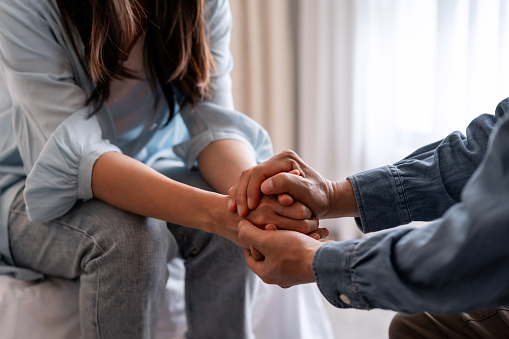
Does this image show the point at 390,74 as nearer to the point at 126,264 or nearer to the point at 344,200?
the point at 344,200

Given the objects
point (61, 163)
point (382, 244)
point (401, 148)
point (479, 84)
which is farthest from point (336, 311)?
point (382, 244)

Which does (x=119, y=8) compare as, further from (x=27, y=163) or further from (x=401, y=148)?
(x=401, y=148)

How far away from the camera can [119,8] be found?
109 centimetres

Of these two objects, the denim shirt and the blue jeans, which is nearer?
the denim shirt

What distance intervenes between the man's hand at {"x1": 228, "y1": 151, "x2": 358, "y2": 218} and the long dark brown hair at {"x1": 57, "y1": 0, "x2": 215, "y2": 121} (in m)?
0.34

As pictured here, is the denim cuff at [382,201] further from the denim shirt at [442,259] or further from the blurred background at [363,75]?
the blurred background at [363,75]

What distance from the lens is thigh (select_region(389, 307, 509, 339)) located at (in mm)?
805

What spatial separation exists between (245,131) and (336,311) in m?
0.75

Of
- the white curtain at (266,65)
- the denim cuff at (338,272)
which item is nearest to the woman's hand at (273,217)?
the denim cuff at (338,272)

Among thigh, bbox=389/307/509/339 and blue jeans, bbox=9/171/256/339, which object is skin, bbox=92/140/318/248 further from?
thigh, bbox=389/307/509/339

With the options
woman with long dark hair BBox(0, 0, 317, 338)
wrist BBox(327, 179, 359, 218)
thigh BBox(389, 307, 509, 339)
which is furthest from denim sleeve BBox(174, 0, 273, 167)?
thigh BBox(389, 307, 509, 339)

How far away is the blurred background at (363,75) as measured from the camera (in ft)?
5.42

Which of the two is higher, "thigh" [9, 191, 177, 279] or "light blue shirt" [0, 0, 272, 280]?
"light blue shirt" [0, 0, 272, 280]

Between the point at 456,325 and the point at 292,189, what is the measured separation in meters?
0.35
